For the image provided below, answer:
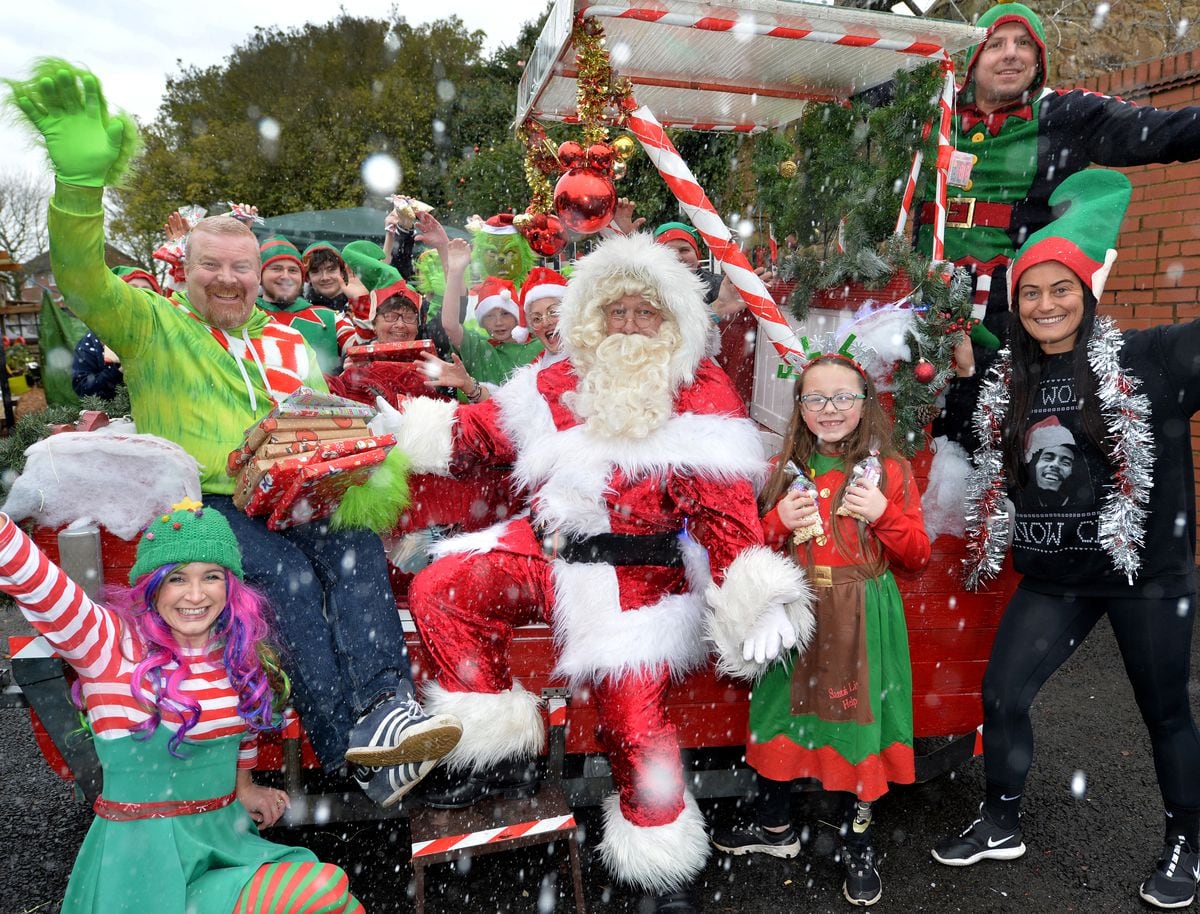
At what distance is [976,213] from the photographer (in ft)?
11.1

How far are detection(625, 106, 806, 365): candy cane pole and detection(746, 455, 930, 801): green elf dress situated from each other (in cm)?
54

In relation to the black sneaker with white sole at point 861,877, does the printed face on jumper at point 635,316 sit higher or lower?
higher

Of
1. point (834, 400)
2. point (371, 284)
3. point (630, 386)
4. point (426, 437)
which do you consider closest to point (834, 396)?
point (834, 400)

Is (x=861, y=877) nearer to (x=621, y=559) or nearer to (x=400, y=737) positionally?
(x=621, y=559)

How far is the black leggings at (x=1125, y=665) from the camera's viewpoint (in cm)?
262

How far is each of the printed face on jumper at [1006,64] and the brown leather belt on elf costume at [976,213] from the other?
1.36 ft

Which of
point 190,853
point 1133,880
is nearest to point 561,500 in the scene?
point 190,853

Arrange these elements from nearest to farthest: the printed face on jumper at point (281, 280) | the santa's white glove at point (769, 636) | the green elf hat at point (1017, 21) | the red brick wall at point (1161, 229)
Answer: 1. the santa's white glove at point (769, 636)
2. the green elf hat at point (1017, 21)
3. the printed face on jumper at point (281, 280)
4. the red brick wall at point (1161, 229)

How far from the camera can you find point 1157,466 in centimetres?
261

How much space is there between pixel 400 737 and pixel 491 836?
0.43 metres

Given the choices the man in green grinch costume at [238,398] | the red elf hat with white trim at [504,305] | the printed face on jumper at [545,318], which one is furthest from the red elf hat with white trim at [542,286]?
the man in green grinch costume at [238,398]

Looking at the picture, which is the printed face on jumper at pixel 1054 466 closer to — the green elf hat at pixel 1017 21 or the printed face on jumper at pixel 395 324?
the green elf hat at pixel 1017 21

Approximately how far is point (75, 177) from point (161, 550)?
43.1 inches

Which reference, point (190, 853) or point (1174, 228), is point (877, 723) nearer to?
point (190, 853)
